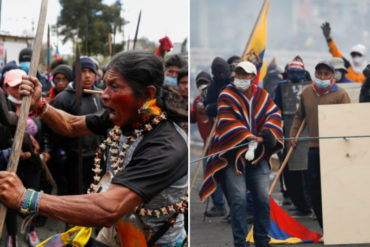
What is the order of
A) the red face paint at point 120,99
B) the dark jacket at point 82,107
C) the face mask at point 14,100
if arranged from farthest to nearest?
the dark jacket at point 82,107 → the face mask at point 14,100 → the red face paint at point 120,99

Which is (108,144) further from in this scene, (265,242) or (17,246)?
(17,246)

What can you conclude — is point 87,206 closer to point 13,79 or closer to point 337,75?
point 337,75

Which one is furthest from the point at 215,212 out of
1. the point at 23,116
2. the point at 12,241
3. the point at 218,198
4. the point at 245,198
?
the point at 12,241

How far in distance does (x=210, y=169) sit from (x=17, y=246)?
2.32 metres

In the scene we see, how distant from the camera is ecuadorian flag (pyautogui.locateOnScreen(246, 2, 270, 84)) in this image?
11.1 feet

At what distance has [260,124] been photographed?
336cm

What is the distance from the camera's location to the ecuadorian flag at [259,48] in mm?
3387

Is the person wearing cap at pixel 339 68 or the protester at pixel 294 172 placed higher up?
the person wearing cap at pixel 339 68

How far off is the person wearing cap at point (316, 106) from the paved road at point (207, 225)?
0.17 meters

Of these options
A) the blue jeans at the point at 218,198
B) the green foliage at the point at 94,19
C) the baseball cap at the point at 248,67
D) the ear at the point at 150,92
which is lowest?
the blue jeans at the point at 218,198

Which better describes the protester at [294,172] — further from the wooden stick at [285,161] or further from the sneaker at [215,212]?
the sneaker at [215,212]

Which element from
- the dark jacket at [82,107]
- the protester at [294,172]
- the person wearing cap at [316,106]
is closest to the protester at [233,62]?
the protester at [294,172]

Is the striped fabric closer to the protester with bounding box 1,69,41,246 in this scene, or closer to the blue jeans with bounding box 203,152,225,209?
the blue jeans with bounding box 203,152,225,209

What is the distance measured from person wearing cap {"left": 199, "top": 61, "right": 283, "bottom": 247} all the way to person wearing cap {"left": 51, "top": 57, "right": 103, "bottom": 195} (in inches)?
75.6
